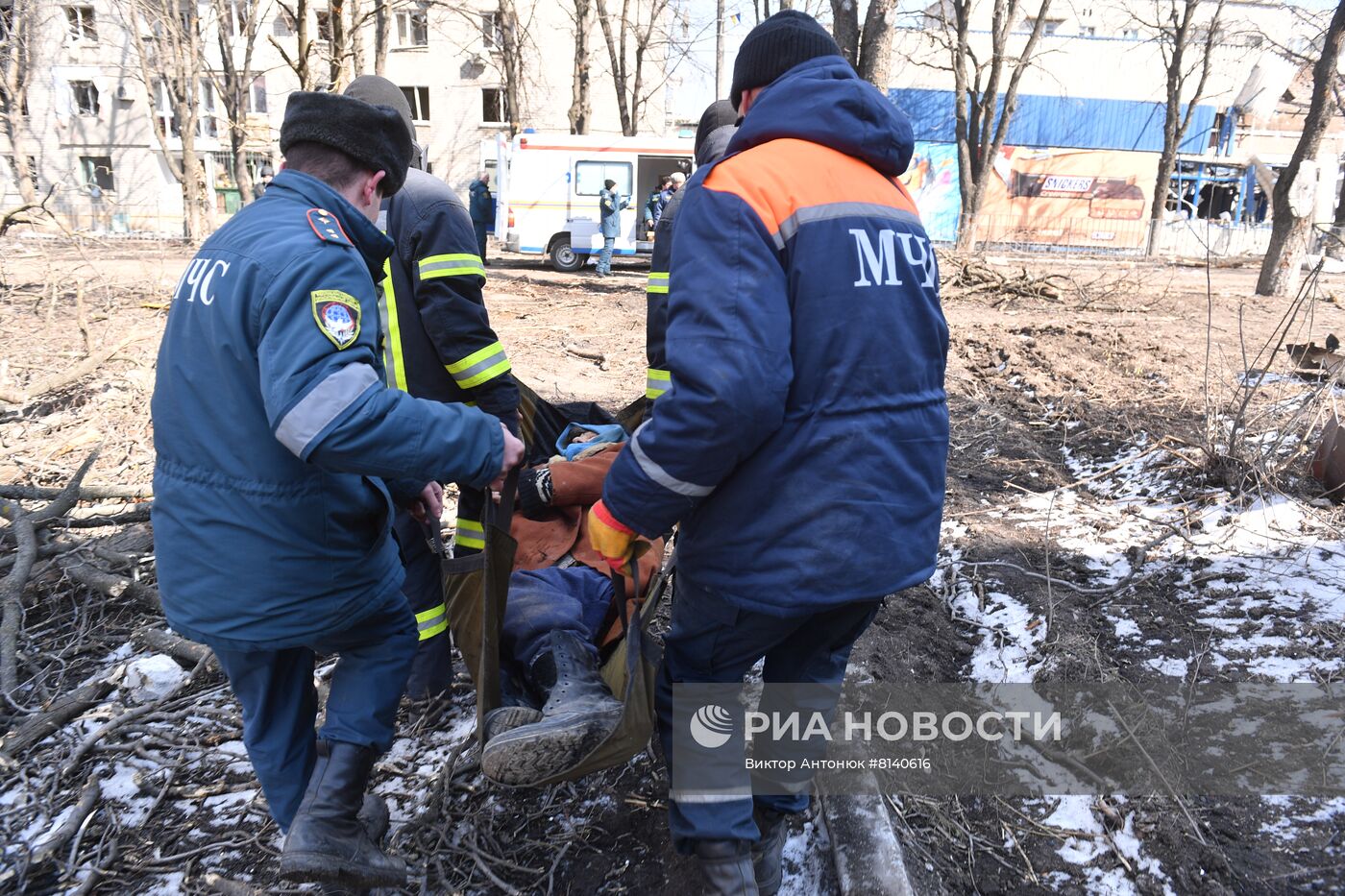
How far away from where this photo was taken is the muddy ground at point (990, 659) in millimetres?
2201

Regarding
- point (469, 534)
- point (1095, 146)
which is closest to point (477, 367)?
point (469, 534)

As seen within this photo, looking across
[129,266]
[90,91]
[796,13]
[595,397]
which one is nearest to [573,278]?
[129,266]

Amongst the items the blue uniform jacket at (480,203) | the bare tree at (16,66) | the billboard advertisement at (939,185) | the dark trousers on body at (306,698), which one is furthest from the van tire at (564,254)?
the dark trousers on body at (306,698)

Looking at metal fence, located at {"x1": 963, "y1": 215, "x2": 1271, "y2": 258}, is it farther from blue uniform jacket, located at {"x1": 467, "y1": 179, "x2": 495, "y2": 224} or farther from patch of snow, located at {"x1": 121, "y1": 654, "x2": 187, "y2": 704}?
patch of snow, located at {"x1": 121, "y1": 654, "x2": 187, "y2": 704}

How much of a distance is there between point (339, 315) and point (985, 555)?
115 inches

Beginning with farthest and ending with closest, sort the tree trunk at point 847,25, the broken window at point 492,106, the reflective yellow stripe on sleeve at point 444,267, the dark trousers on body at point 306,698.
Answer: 1. the broken window at point 492,106
2. the tree trunk at point 847,25
3. the reflective yellow stripe on sleeve at point 444,267
4. the dark trousers on body at point 306,698

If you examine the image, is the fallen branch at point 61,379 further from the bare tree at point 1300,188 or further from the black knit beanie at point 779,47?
the bare tree at point 1300,188

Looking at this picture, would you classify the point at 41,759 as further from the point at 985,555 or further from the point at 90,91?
the point at 90,91

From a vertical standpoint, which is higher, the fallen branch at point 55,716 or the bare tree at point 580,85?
the bare tree at point 580,85

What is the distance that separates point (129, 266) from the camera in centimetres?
1455

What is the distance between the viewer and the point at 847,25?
292 inches

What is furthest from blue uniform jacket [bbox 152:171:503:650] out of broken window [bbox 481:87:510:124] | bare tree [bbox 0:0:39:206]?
broken window [bbox 481:87:510:124]

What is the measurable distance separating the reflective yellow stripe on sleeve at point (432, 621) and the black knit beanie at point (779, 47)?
1.89m

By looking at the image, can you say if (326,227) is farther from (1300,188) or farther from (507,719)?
(1300,188)
